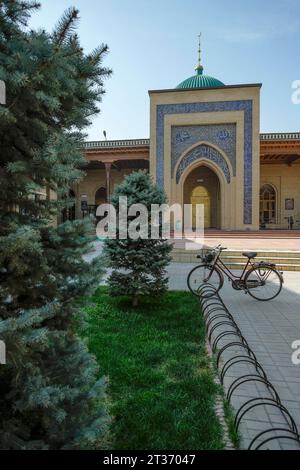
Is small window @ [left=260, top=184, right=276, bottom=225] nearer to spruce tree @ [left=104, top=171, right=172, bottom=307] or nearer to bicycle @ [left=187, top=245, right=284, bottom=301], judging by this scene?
bicycle @ [left=187, top=245, right=284, bottom=301]

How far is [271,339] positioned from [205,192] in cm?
2032

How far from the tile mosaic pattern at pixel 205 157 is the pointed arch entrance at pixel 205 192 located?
142 inches

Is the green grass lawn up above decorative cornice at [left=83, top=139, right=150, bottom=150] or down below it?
below

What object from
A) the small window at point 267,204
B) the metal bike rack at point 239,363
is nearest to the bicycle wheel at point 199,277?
the metal bike rack at point 239,363

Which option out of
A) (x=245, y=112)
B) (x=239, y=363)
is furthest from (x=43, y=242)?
(x=245, y=112)

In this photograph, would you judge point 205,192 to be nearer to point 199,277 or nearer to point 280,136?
point 280,136

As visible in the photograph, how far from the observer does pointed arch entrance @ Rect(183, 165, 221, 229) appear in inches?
930

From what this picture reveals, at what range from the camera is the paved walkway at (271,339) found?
2609 mm

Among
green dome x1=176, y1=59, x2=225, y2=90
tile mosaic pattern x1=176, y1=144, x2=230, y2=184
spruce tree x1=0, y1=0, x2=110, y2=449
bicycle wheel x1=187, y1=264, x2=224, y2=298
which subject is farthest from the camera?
green dome x1=176, y1=59, x2=225, y2=90

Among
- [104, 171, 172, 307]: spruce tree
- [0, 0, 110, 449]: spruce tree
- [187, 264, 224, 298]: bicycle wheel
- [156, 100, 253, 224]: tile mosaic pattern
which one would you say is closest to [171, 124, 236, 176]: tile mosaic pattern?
[156, 100, 253, 224]: tile mosaic pattern

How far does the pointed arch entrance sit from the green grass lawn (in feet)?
61.7

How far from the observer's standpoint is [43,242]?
1767 mm

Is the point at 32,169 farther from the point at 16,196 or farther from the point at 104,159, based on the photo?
the point at 104,159

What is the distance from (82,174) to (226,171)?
1878 centimetres
